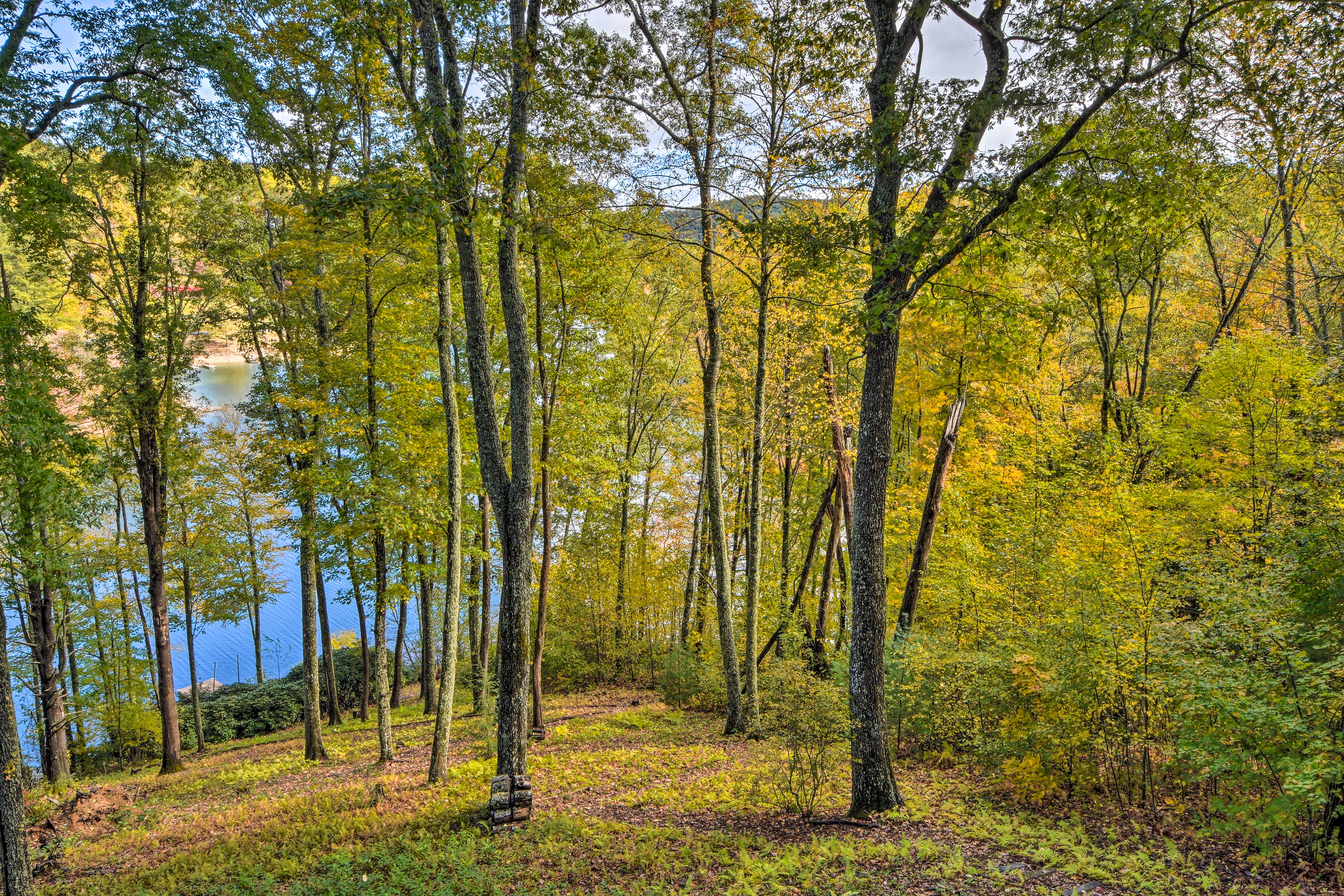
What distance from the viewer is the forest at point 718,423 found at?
16.5ft

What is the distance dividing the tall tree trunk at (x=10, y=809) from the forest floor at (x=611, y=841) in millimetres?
775

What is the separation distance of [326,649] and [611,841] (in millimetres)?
12683

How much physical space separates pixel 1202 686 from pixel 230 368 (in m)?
48.8

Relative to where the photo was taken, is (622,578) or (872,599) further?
(622,578)

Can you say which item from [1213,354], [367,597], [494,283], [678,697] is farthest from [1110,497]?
[367,597]

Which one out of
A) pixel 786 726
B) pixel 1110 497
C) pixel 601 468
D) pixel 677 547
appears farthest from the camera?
pixel 677 547

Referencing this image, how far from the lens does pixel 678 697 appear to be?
14.3 metres

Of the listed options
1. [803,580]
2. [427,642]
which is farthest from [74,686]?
[803,580]

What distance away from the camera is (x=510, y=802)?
6191 mm

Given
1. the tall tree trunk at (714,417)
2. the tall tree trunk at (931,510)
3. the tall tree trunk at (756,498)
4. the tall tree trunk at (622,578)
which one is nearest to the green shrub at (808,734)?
the tall tree trunk at (714,417)

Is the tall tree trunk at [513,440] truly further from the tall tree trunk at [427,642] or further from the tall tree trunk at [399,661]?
the tall tree trunk at [399,661]

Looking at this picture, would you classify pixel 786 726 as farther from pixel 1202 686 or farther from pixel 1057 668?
pixel 1202 686

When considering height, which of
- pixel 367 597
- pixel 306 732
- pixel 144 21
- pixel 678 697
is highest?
pixel 144 21

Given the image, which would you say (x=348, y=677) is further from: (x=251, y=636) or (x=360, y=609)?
(x=251, y=636)
